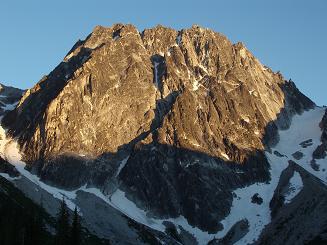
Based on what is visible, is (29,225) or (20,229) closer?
(29,225)

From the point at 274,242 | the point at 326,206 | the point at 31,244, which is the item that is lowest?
the point at 31,244

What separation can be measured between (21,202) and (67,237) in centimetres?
8884

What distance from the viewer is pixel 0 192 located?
192250 millimetres

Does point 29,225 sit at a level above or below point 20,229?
above

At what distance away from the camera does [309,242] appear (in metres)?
178

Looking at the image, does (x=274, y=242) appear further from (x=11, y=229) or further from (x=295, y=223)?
(x=11, y=229)

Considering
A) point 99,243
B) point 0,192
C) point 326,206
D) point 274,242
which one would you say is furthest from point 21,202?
point 326,206

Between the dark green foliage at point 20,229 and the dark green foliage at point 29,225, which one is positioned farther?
the dark green foliage at point 29,225

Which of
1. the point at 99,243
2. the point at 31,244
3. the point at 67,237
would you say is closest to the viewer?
the point at 31,244

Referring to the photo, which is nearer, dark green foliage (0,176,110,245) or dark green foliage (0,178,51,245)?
dark green foliage (0,178,51,245)

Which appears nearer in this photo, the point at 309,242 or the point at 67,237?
the point at 67,237

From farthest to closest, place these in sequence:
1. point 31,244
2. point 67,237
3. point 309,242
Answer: point 309,242 → point 67,237 → point 31,244

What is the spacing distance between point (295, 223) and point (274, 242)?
8.28 meters

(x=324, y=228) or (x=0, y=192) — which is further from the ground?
(x=324, y=228)
